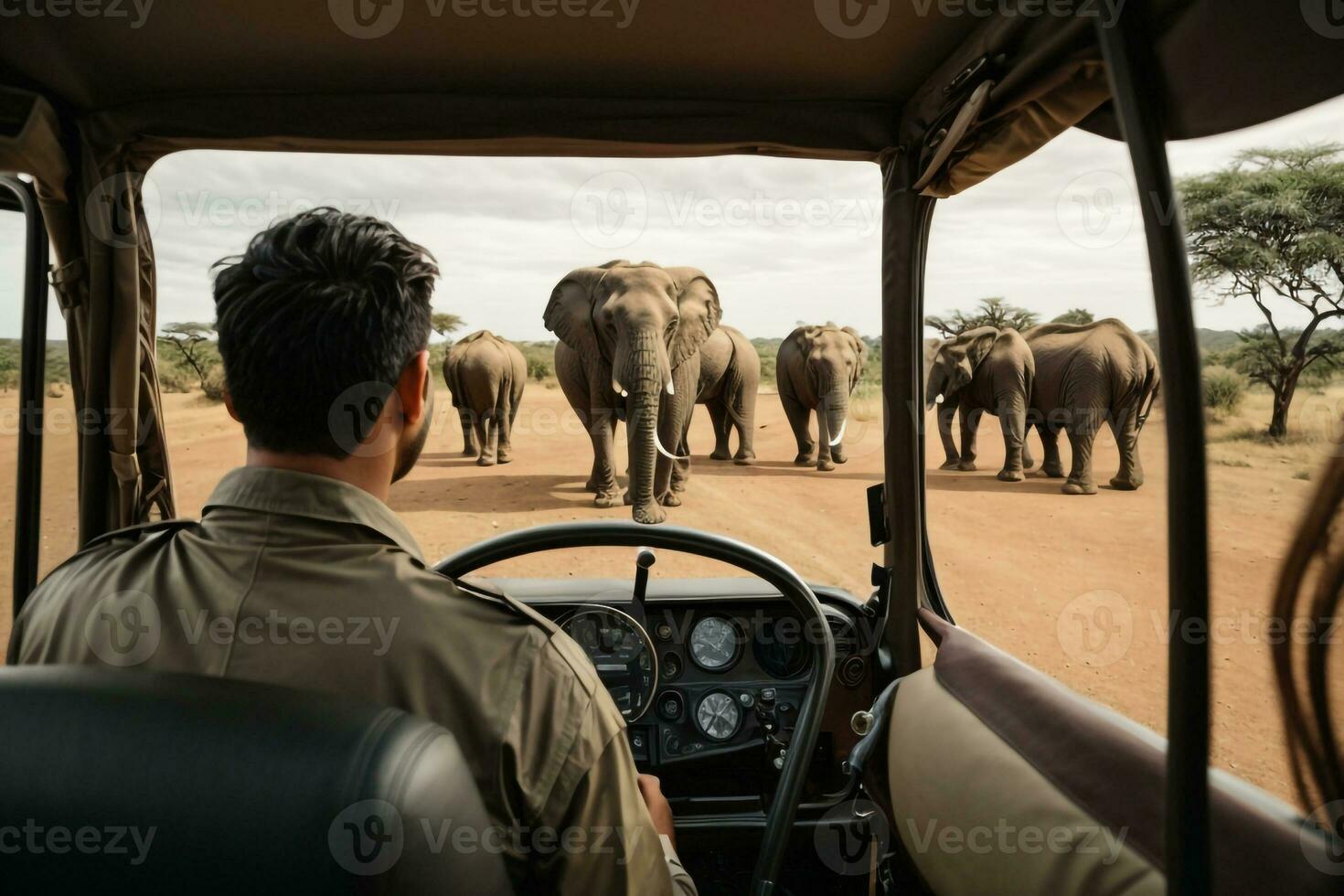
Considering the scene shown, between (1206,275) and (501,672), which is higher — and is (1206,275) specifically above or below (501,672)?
above

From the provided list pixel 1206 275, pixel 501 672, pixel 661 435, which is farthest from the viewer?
pixel 661 435

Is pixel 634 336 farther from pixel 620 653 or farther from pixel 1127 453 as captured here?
pixel 1127 453

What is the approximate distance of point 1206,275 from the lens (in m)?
1.56

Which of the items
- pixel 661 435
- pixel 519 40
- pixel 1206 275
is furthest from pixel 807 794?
pixel 661 435

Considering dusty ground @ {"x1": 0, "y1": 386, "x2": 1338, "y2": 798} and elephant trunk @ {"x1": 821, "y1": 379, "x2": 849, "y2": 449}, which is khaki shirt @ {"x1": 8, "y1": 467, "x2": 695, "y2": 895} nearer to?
dusty ground @ {"x1": 0, "y1": 386, "x2": 1338, "y2": 798}

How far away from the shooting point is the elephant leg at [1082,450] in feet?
29.5

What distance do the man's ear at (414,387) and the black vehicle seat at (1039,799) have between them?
0.96 m

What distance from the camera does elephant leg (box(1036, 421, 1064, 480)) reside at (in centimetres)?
992

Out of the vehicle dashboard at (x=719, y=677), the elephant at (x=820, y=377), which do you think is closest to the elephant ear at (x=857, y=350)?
the elephant at (x=820, y=377)

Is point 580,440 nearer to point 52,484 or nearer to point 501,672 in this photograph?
point 52,484

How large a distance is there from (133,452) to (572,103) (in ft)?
4.58

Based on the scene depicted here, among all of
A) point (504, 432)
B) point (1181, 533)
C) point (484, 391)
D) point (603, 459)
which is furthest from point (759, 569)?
point (504, 432)

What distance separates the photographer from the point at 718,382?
12023 millimetres

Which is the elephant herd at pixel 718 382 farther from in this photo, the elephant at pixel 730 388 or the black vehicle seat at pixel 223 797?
the black vehicle seat at pixel 223 797
